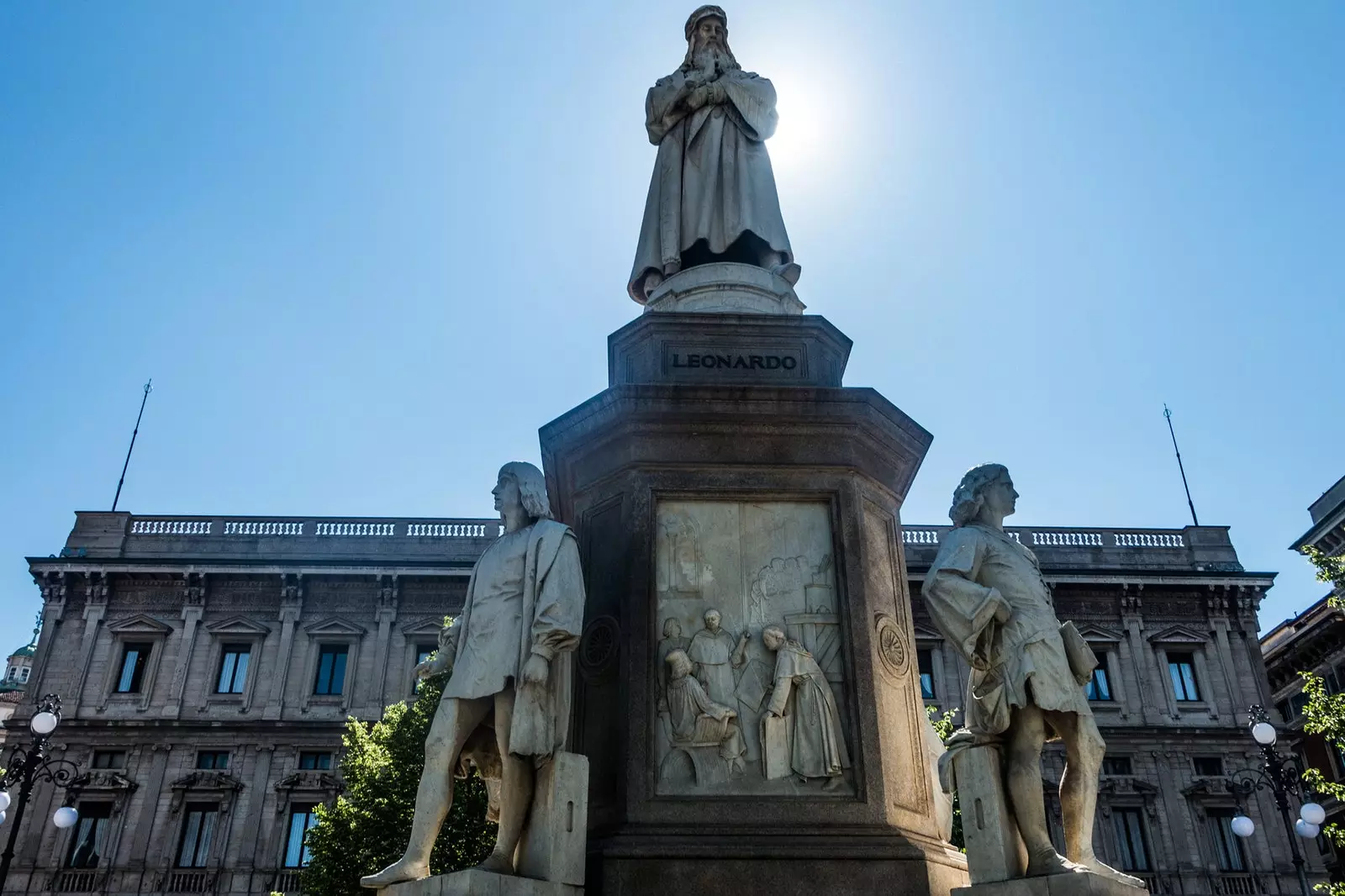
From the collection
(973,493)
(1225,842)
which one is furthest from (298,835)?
(973,493)

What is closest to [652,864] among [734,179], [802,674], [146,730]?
[802,674]

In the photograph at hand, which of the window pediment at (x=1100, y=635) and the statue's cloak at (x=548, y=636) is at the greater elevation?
the window pediment at (x=1100, y=635)

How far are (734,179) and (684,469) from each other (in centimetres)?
347

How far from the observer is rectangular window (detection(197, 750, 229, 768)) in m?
32.7

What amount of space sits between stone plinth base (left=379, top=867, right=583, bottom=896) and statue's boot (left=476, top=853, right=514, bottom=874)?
186mm

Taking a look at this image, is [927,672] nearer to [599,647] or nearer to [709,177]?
[709,177]

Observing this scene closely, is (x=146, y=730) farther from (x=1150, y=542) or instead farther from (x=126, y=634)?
(x=1150, y=542)

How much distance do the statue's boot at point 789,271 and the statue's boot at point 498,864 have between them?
5371 millimetres

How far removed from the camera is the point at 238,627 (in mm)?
34719

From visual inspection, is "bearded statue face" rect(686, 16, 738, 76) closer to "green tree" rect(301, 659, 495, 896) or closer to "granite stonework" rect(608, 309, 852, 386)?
"granite stonework" rect(608, 309, 852, 386)

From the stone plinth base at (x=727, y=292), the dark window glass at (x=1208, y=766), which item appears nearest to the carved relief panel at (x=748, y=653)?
the stone plinth base at (x=727, y=292)

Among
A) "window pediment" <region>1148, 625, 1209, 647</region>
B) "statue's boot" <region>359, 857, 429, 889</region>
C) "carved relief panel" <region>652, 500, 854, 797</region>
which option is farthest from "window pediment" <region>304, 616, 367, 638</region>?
"statue's boot" <region>359, 857, 429, 889</region>

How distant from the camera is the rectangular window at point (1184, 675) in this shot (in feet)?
115

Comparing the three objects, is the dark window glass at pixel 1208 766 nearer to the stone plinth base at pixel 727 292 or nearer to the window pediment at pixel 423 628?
the window pediment at pixel 423 628
